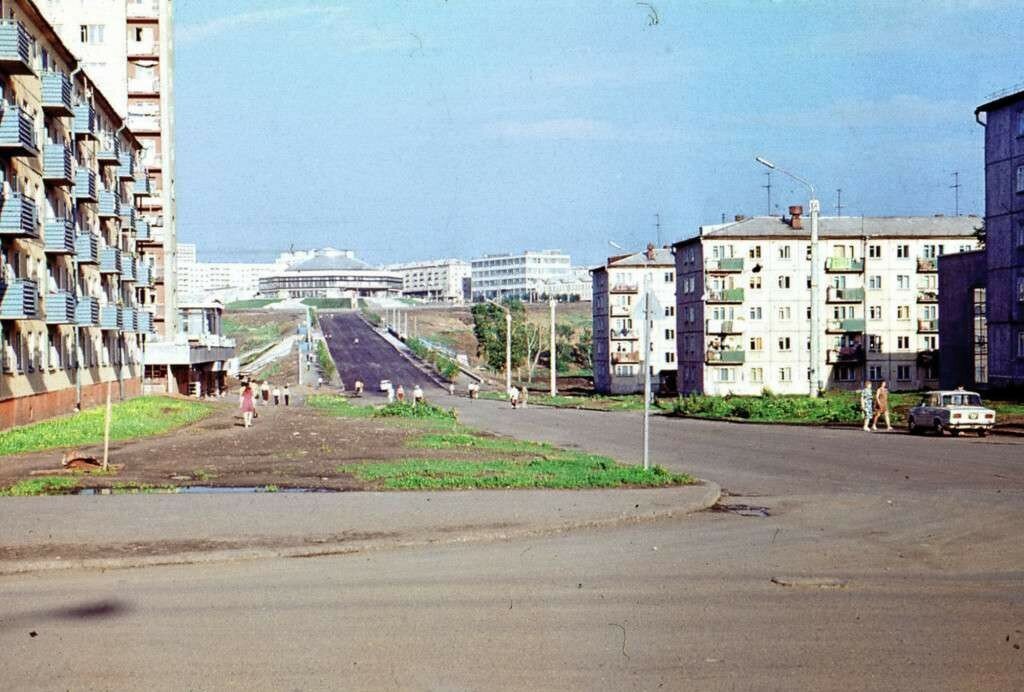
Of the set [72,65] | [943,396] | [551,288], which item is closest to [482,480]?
[943,396]

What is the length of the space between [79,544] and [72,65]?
161 feet

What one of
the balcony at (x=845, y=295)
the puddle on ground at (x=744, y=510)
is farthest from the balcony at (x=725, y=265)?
the puddle on ground at (x=744, y=510)

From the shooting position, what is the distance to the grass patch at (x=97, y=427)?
30984 millimetres

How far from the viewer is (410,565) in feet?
38.9

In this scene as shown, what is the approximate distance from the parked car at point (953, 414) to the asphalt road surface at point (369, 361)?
62166 mm

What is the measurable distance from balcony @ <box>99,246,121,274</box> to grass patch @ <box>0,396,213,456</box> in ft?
36.1

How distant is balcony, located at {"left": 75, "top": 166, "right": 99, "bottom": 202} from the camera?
185ft

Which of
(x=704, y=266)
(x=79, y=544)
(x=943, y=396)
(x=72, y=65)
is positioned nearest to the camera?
(x=79, y=544)

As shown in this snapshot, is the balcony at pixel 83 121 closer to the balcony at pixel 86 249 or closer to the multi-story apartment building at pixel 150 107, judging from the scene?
the balcony at pixel 86 249

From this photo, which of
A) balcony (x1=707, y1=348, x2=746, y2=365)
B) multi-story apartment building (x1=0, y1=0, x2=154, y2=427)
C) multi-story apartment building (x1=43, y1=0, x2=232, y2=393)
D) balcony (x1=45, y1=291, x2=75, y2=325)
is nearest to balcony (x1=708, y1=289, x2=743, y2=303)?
balcony (x1=707, y1=348, x2=746, y2=365)

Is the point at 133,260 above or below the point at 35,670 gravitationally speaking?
above

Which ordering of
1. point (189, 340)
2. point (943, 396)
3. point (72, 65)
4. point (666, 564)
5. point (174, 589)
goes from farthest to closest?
point (189, 340), point (72, 65), point (943, 396), point (666, 564), point (174, 589)

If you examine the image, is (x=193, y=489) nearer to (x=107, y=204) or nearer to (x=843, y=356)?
(x=107, y=204)

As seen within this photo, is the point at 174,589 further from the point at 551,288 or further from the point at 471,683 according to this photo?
the point at 551,288
